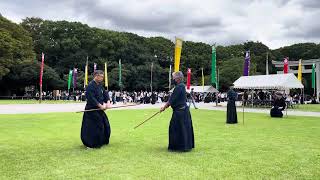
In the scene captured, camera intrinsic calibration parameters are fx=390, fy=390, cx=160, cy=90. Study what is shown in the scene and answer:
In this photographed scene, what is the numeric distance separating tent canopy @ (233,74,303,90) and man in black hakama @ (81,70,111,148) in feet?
87.8

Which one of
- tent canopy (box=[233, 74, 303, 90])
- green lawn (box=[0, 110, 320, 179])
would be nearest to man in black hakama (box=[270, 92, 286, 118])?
tent canopy (box=[233, 74, 303, 90])

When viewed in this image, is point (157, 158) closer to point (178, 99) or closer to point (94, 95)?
point (178, 99)

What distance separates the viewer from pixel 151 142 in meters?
11.7

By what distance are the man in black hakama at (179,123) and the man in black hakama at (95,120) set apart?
5.62 feet

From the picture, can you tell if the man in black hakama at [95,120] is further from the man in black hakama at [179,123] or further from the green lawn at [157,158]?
the man in black hakama at [179,123]

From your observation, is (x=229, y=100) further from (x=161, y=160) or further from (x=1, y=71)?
(x=1, y=71)

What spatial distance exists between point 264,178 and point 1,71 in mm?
52283

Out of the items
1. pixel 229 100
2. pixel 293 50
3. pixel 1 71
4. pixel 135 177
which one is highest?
pixel 293 50

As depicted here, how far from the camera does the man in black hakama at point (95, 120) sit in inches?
404

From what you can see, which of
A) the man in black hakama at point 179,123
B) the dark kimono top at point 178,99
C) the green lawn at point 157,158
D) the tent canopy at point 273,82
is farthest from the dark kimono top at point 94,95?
the tent canopy at point 273,82

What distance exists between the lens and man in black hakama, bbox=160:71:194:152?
9.91 metres

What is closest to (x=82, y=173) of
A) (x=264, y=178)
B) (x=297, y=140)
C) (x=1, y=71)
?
(x=264, y=178)

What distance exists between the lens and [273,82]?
35.9 meters

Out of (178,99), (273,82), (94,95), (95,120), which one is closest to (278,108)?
(273,82)
